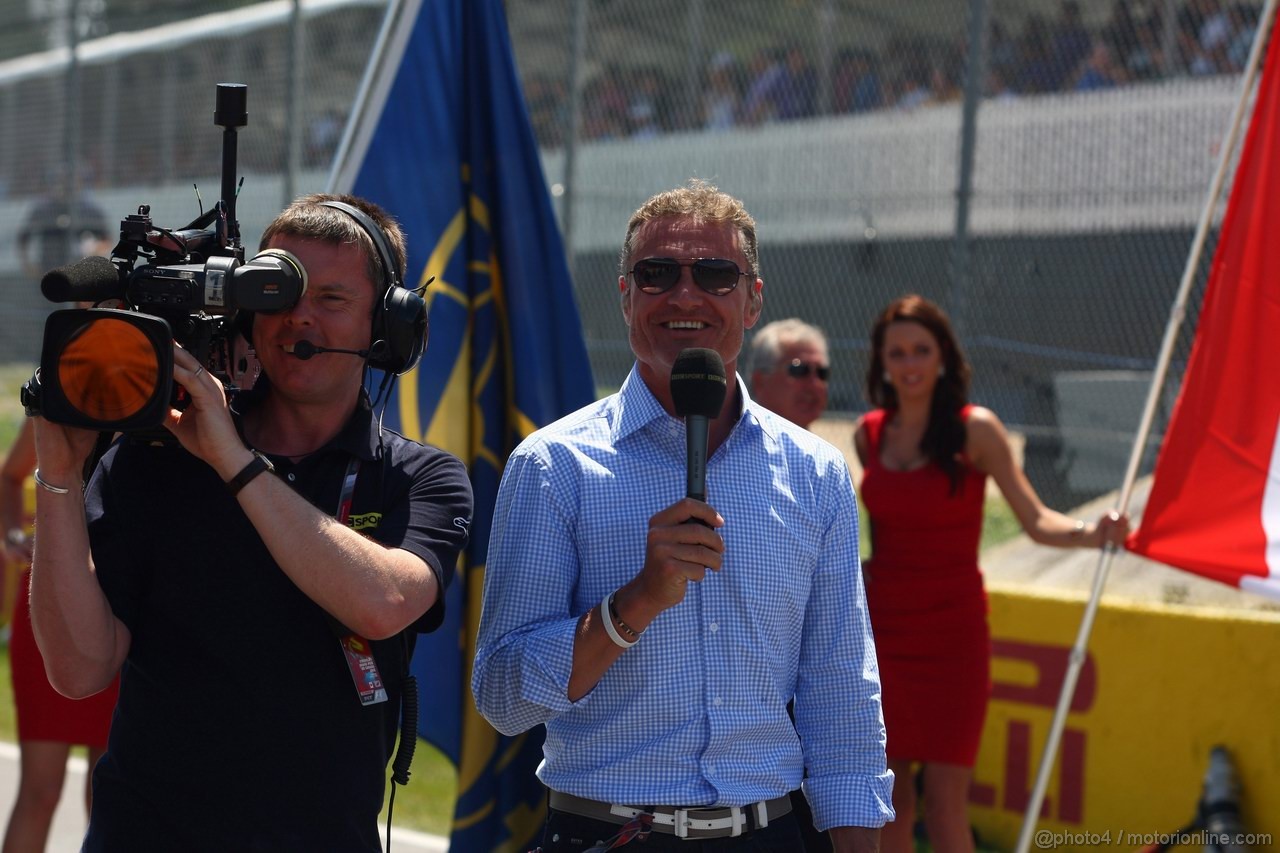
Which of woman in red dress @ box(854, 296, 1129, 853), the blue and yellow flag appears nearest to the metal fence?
woman in red dress @ box(854, 296, 1129, 853)

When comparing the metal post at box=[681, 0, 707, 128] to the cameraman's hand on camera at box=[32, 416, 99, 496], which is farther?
the metal post at box=[681, 0, 707, 128]

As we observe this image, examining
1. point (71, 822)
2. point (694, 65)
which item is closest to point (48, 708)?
point (71, 822)

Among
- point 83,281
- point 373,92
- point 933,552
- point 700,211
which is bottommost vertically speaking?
point 933,552

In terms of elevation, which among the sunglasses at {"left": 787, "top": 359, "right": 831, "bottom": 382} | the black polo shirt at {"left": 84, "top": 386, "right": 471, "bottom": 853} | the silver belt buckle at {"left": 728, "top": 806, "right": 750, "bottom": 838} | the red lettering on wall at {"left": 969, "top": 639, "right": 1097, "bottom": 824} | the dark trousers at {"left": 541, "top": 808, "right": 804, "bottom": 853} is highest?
the sunglasses at {"left": 787, "top": 359, "right": 831, "bottom": 382}

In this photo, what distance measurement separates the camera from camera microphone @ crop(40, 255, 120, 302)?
2002mm

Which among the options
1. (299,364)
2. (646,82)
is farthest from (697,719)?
(646,82)

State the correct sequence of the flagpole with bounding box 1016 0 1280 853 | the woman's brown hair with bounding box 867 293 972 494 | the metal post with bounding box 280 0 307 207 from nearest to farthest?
the flagpole with bounding box 1016 0 1280 853 → the woman's brown hair with bounding box 867 293 972 494 → the metal post with bounding box 280 0 307 207

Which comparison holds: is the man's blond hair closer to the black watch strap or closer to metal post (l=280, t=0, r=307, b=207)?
the black watch strap

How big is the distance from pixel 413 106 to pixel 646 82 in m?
4.37

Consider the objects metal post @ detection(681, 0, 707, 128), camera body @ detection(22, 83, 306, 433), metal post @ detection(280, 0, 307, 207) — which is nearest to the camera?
camera body @ detection(22, 83, 306, 433)

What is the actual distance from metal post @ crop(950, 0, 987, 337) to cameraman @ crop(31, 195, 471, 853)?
15.9 ft

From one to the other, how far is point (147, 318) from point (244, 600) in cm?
49

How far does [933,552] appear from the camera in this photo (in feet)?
16.2

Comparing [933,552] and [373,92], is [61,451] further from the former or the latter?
[933,552]
